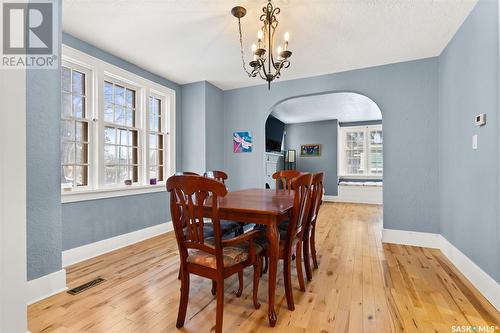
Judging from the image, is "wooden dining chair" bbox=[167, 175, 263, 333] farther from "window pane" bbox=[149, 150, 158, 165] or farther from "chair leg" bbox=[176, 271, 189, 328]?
"window pane" bbox=[149, 150, 158, 165]

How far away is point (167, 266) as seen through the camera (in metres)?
2.57

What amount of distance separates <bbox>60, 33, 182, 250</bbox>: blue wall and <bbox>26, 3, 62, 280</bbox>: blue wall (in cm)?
12

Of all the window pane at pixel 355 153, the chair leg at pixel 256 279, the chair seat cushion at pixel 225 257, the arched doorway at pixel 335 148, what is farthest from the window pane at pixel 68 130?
the window pane at pixel 355 153

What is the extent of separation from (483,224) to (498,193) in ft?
1.30

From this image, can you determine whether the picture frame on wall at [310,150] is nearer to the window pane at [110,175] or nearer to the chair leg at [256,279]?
the window pane at [110,175]

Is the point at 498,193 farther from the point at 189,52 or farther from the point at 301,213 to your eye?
the point at 189,52

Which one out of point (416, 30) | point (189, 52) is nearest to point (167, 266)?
point (189, 52)

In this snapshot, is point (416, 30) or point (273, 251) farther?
point (416, 30)

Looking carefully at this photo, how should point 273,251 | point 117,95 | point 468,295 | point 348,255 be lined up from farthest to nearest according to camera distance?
1. point 117,95
2. point 348,255
3. point 468,295
4. point 273,251

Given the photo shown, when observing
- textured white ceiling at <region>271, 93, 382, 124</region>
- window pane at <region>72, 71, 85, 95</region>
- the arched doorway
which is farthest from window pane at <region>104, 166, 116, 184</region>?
the arched doorway

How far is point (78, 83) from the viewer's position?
2914 mm

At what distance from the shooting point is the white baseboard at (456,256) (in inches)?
73.5

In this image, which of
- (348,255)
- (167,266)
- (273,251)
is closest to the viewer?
(273,251)

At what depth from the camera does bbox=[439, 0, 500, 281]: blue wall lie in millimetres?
1895
